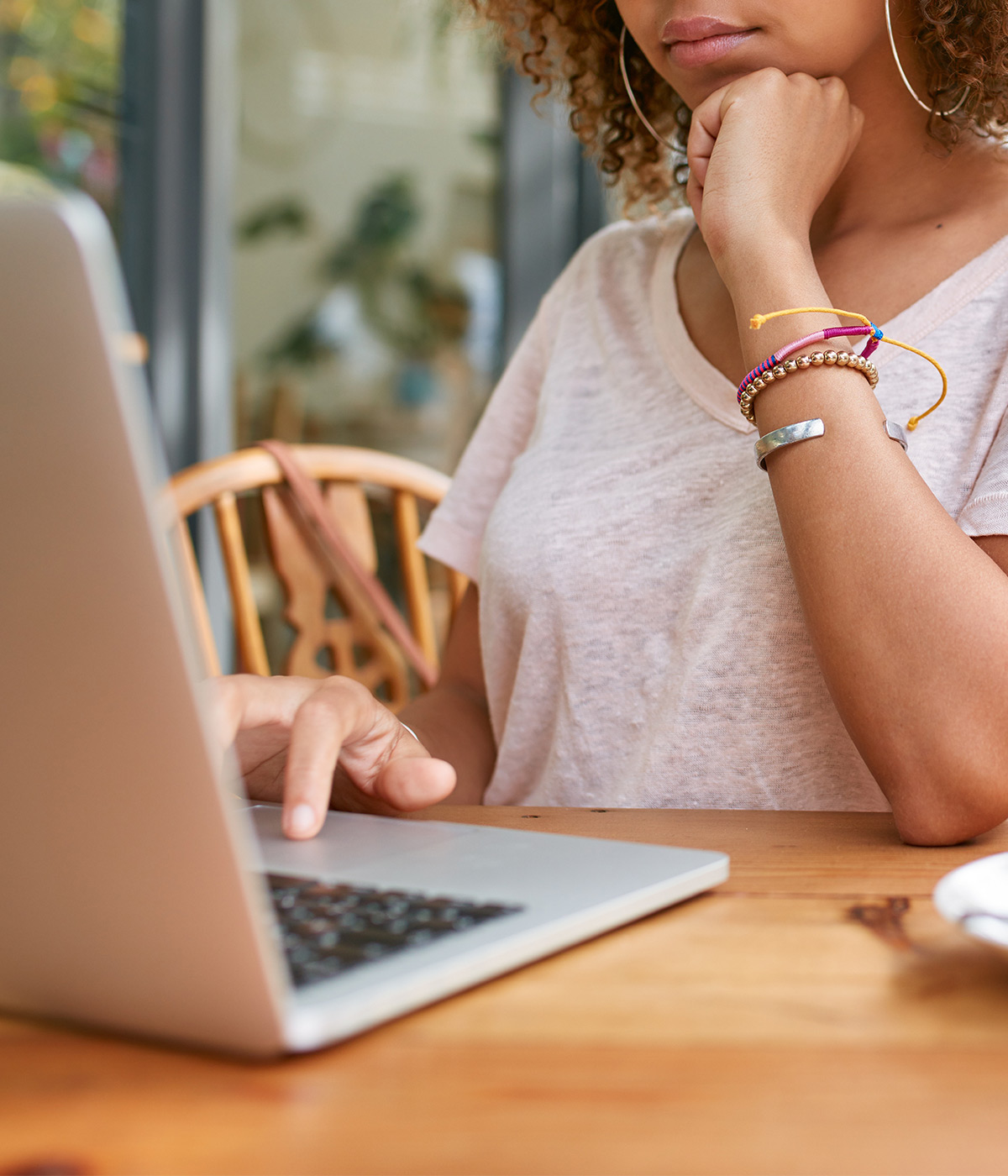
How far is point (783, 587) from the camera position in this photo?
2.77 ft

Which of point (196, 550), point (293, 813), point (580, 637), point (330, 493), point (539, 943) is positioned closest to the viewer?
point (539, 943)

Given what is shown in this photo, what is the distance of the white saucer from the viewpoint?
0.37m

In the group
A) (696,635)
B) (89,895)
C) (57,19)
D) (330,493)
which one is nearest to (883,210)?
(696,635)

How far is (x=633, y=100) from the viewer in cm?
118

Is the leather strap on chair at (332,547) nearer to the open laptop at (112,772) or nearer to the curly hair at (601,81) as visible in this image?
the curly hair at (601,81)

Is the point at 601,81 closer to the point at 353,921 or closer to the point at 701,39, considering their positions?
the point at 701,39

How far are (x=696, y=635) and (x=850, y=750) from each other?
14cm

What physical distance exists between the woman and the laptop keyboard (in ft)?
0.56

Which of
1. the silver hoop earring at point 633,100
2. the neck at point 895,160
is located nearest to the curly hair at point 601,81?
the silver hoop earring at point 633,100

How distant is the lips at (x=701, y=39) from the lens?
2.93ft

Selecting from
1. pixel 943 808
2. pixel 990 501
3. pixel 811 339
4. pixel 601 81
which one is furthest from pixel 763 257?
pixel 601 81

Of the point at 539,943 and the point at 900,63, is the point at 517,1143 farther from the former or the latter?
the point at 900,63

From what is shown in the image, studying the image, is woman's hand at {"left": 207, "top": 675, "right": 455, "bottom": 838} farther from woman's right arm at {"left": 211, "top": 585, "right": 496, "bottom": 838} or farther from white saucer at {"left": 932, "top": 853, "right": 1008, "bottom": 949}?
white saucer at {"left": 932, "top": 853, "right": 1008, "bottom": 949}

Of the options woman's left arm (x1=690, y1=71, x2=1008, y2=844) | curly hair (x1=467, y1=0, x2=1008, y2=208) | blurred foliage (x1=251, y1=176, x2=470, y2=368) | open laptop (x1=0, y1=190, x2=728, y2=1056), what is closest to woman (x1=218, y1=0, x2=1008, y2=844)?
woman's left arm (x1=690, y1=71, x2=1008, y2=844)
